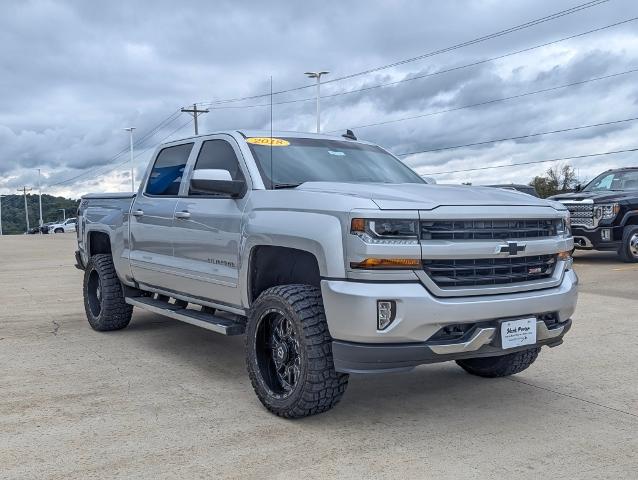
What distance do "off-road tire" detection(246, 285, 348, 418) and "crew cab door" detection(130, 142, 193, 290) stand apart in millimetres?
1858

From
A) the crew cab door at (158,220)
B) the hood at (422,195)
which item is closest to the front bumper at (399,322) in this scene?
the hood at (422,195)

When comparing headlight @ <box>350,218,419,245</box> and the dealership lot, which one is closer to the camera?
the dealership lot

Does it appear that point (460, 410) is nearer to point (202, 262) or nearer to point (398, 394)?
point (398, 394)

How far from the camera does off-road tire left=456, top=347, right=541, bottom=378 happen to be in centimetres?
519

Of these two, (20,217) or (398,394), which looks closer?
(398,394)

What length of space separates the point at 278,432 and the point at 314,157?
226 cm

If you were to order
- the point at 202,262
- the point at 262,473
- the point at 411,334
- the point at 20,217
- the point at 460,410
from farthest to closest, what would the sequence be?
the point at 20,217 → the point at 202,262 → the point at 460,410 → the point at 411,334 → the point at 262,473

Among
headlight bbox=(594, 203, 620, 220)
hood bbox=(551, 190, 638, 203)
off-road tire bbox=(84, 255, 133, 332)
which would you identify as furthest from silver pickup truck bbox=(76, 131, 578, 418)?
hood bbox=(551, 190, 638, 203)

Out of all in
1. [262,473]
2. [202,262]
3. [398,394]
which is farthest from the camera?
[202,262]

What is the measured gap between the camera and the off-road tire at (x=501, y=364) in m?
5.19

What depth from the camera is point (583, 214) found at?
14016 mm

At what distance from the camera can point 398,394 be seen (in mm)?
4996

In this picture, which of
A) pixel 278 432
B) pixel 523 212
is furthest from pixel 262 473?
pixel 523 212

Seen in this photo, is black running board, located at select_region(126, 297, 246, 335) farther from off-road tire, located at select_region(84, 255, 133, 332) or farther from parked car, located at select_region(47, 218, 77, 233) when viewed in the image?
parked car, located at select_region(47, 218, 77, 233)
